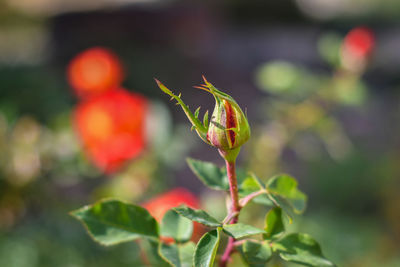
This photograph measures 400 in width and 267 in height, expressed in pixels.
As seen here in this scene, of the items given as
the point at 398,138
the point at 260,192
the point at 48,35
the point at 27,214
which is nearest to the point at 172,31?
the point at 48,35

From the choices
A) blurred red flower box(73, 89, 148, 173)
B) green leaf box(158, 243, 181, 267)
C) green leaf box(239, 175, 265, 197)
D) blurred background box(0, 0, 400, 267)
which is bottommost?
blurred background box(0, 0, 400, 267)

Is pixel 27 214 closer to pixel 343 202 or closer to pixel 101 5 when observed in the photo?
pixel 343 202

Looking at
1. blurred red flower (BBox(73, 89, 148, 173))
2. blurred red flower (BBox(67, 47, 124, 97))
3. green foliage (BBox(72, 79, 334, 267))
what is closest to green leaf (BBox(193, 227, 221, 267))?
green foliage (BBox(72, 79, 334, 267))

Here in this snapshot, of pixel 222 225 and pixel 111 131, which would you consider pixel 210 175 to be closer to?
pixel 222 225

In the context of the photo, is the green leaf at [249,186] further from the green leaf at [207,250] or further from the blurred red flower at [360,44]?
the blurred red flower at [360,44]

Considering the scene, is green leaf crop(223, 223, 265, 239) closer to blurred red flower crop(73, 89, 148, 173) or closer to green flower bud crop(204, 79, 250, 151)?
green flower bud crop(204, 79, 250, 151)

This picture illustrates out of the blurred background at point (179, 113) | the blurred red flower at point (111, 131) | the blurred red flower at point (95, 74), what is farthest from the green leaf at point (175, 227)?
the blurred red flower at point (95, 74)

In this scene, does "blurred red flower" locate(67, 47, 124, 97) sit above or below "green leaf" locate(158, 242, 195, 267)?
below
